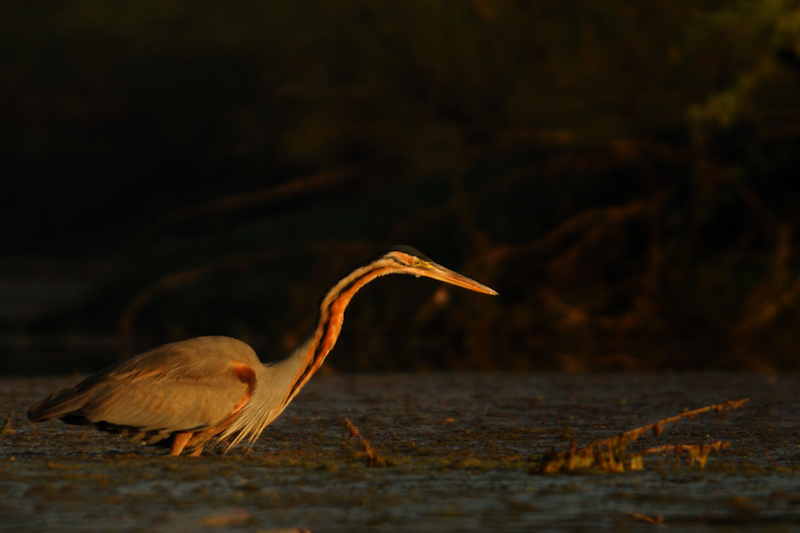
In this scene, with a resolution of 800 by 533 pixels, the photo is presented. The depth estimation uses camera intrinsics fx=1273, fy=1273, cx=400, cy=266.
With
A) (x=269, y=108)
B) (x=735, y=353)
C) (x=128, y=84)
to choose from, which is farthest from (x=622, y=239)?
(x=128, y=84)

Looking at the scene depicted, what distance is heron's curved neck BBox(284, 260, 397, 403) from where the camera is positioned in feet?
21.5

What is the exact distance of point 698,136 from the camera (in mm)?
12438

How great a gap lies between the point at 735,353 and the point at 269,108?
859 cm

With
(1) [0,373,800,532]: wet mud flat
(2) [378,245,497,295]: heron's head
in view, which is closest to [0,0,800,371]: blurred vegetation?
(1) [0,373,800,532]: wet mud flat

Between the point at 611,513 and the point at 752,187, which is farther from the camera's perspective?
the point at 752,187

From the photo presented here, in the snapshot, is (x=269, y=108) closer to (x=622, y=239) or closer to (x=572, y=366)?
(x=622, y=239)

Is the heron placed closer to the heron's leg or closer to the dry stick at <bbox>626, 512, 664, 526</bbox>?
the heron's leg

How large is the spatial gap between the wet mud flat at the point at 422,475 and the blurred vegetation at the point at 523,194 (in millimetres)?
3700

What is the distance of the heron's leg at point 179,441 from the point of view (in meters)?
6.22

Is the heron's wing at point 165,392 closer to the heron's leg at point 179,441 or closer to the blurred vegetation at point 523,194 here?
the heron's leg at point 179,441

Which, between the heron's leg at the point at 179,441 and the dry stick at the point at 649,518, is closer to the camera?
the dry stick at the point at 649,518

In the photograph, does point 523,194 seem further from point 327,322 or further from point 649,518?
point 649,518

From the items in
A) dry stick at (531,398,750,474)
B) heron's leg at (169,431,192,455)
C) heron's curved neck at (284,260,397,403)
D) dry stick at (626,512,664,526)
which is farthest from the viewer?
heron's curved neck at (284,260,397,403)

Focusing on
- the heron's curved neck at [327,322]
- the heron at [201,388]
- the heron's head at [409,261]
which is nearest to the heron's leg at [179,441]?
the heron at [201,388]
